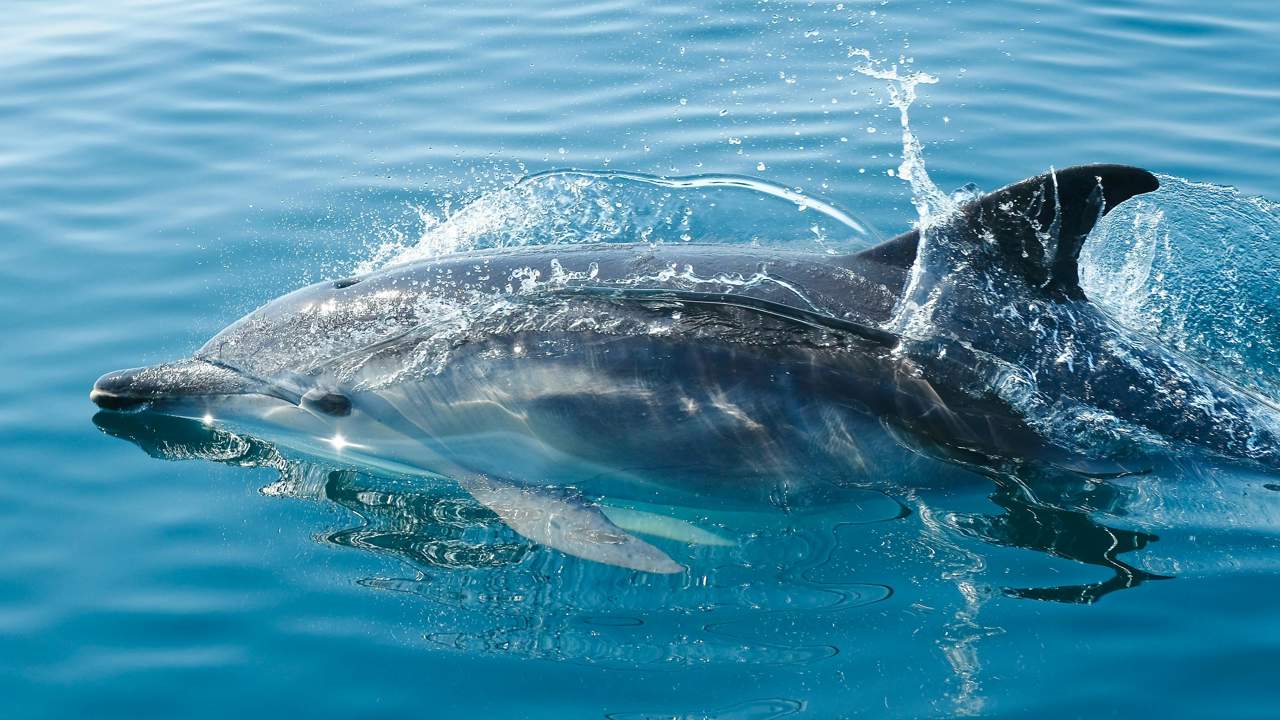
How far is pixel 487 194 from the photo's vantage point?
38.1 ft

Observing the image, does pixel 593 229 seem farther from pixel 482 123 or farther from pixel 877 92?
pixel 877 92

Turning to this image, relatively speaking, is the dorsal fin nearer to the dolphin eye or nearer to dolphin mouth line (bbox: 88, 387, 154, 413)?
the dolphin eye

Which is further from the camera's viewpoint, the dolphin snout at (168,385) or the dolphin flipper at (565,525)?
the dolphin snout at (168,385)

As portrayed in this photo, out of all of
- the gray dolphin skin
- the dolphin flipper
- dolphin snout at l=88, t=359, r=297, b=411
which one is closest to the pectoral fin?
the gray dolphin skin

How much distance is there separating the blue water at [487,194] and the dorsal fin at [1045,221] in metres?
1.25

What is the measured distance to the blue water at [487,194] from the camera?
5.91 m

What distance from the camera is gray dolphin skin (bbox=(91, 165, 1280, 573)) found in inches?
280

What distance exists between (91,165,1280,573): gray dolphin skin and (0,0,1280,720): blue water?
0.30 m

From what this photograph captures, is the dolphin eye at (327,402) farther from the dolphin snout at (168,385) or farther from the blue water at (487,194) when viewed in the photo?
the blue water at (487,194)

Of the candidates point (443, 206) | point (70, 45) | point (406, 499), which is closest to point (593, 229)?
point (443, 206)

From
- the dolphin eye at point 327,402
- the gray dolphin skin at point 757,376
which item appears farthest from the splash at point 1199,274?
the dolphin eye at point 327,402

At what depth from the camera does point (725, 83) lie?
14.5m

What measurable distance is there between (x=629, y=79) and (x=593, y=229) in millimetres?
4855

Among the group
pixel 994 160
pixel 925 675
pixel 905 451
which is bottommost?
pixel 925 675
